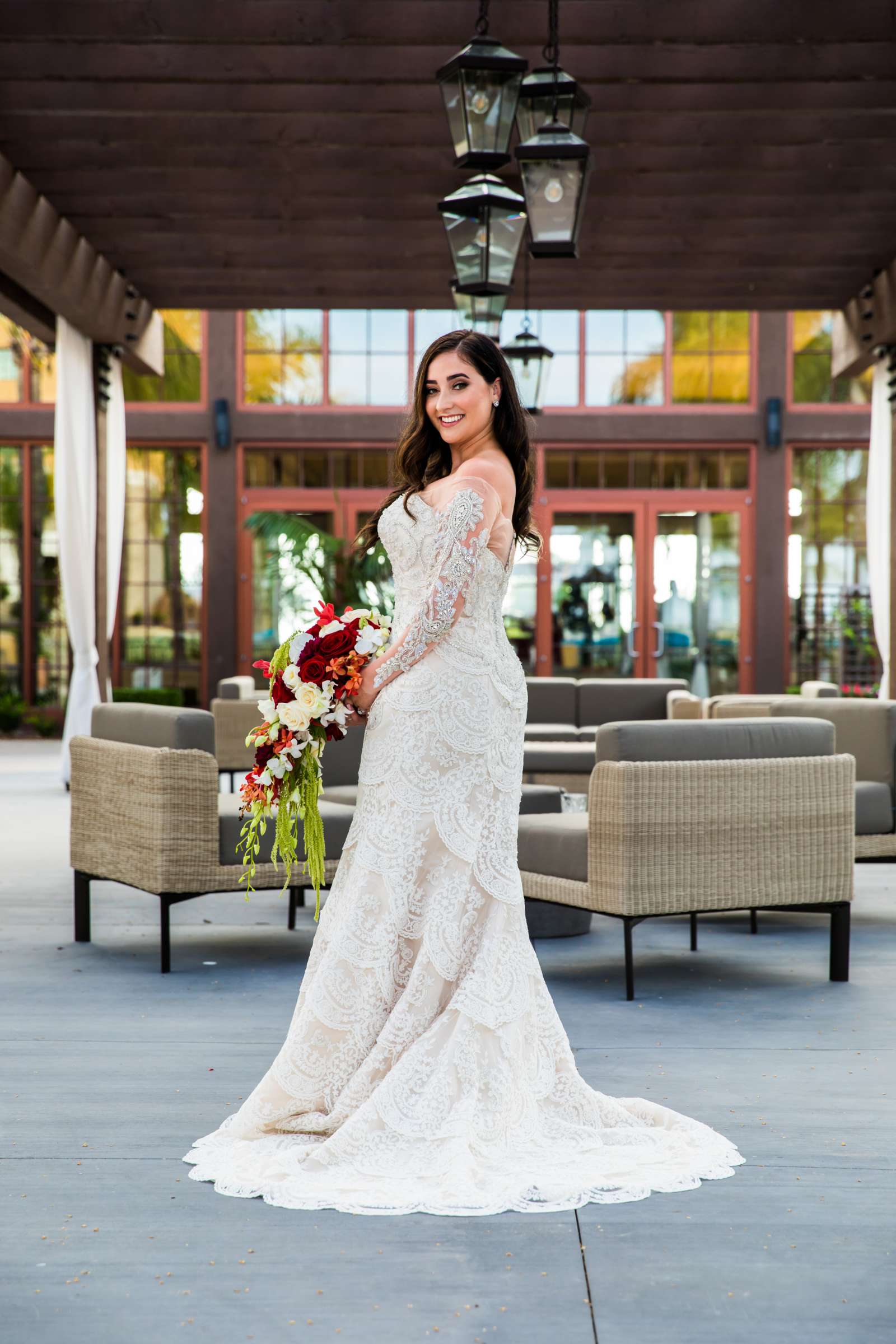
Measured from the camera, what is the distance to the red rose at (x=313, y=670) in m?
2.87

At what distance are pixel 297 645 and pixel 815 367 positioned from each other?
13.2 meters

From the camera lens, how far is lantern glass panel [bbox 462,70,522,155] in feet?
14.8

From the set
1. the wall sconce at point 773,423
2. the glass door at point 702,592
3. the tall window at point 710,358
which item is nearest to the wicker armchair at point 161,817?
the glass door at point 702,592

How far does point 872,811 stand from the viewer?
5.66 m

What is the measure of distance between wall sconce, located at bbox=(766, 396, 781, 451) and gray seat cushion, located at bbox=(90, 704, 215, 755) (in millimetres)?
10928

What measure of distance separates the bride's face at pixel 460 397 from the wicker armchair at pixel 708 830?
5.16ft

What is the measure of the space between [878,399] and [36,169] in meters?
6.00

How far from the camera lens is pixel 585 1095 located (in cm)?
289

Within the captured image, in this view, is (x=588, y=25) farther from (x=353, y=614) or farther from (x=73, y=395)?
(x=73, y=395)

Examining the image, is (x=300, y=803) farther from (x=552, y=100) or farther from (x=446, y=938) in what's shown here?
(x=552, y=100)

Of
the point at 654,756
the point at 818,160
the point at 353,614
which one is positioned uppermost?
the point at 818,160

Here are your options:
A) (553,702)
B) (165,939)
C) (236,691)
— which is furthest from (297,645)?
(553,702)

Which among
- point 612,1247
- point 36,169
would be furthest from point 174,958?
point 36,169

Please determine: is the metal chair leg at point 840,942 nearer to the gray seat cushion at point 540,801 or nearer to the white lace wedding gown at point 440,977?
the gray seat cushion at point 540,801
